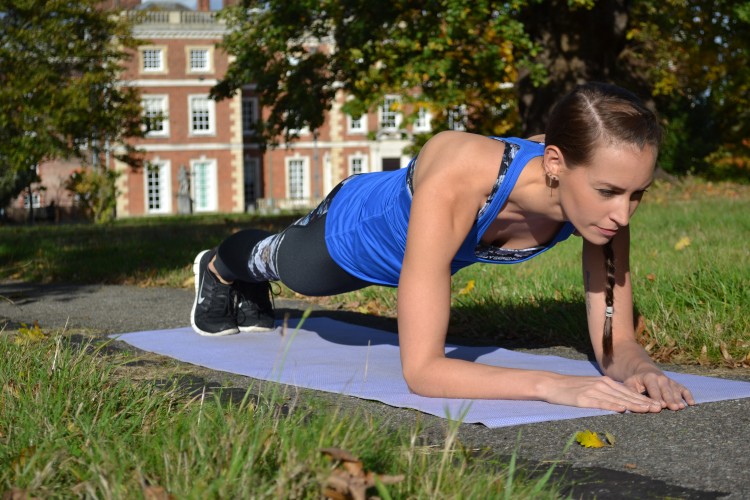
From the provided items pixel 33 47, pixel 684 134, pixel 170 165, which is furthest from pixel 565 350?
pixel 170 165

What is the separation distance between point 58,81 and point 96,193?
15.8 meters

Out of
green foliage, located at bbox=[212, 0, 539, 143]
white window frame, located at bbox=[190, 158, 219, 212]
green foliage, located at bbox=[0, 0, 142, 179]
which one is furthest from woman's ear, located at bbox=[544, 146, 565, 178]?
white window frame, located at bbox=[190, 158, 219, 212]

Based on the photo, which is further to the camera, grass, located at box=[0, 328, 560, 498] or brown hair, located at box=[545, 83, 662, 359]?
brown hair, located at box=[545, 83, 662, 359]

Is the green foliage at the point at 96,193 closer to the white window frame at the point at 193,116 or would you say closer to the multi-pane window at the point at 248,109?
the white window frame at the point at 193,116

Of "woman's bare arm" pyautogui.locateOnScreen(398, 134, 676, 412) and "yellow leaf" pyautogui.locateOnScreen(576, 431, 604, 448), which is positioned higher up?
"woman's bare arm" pyautogui.locateOnScreen(398, 134, 676, 412)

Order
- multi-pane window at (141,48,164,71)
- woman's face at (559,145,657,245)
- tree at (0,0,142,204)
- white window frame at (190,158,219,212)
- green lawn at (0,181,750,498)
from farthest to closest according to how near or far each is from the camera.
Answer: white window frame at (190,158,219,212), multi-pane window at (141,48,164,71), tree at (0,0,142,204), woman's face at (559,145,657,245), green lawn at (0,181,750,498)

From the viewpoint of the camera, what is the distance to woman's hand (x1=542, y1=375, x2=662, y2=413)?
2947 mm

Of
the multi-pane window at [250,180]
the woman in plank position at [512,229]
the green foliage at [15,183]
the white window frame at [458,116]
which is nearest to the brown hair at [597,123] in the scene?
the woman in plank position at [512,229]

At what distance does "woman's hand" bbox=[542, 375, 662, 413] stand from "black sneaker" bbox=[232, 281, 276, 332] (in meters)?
2.22

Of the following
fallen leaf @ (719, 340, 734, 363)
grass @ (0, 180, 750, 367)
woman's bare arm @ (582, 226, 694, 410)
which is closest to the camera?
woman's bare arm @ (582, 226, 694, 410)

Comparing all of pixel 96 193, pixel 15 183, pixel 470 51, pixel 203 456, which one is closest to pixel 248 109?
pixel 15 183

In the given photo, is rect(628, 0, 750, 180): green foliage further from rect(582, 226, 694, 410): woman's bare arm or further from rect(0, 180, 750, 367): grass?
rect(582, 226, 694, 410): woman's bare arm

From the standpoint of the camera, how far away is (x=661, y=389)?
120 inches

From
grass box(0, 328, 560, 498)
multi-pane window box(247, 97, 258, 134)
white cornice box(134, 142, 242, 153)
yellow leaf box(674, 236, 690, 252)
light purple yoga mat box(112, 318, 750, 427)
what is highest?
multi-pane window box(247, 97, 258, 134)
